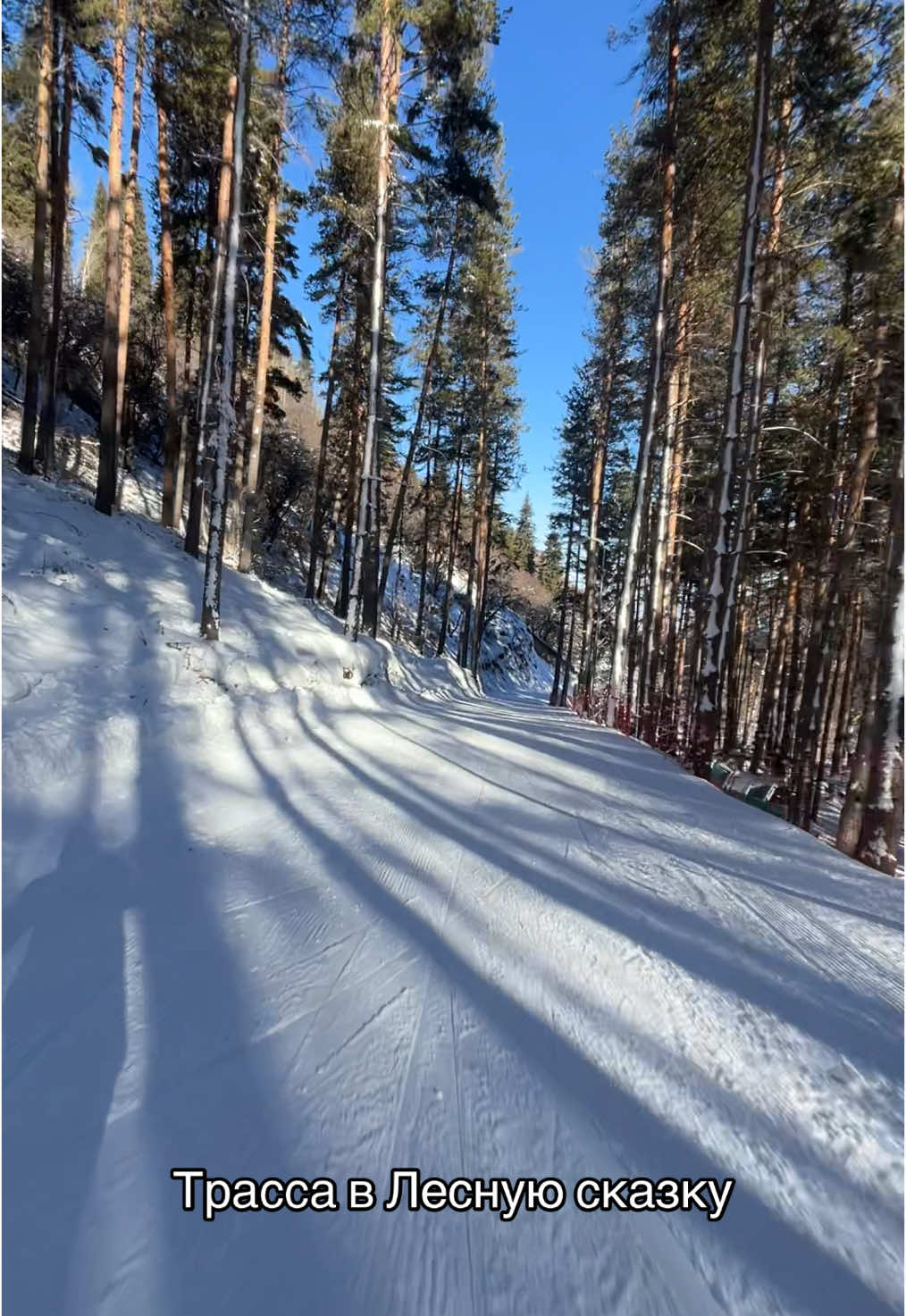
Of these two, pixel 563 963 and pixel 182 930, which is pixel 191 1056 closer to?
pixel 182 930

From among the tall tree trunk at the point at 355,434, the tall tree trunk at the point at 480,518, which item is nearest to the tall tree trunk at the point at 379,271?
the tall tree trunk at the point at 355,434

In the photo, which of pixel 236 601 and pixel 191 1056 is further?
pixel 236 601

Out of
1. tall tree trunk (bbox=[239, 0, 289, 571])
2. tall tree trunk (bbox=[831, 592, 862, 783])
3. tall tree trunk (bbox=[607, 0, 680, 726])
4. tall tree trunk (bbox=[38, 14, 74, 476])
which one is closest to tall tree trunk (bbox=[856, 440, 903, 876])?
tall tree trunk (bbox=[607, 0, 680, 726])

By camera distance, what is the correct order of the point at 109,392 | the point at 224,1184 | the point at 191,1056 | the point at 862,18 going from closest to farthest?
the point at 224,1184
the point at 191,1056
the point at 862,18
the point at 109,392

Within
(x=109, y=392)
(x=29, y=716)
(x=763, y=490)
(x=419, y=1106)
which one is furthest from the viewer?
(x=763, y=490)

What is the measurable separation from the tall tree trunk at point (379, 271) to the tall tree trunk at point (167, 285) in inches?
190

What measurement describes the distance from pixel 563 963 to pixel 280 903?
155 cm

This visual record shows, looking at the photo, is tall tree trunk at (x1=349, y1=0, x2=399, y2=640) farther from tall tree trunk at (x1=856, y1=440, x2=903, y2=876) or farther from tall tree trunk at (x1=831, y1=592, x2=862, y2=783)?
tall tree trunk at (x1=831, y1=592, x2=862, y2=783)

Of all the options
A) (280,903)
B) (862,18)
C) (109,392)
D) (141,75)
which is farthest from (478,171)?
(280,903)

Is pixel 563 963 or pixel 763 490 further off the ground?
pixel 763 490

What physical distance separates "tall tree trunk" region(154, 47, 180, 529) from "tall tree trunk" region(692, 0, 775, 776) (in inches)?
432

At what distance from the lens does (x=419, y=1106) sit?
5.96ft

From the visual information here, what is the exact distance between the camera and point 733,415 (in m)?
7.70

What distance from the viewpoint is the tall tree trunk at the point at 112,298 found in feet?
33.9
